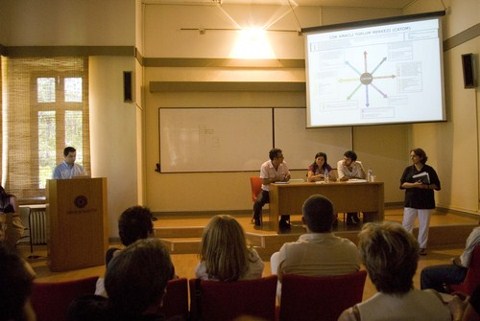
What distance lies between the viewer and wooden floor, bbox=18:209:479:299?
187 inches

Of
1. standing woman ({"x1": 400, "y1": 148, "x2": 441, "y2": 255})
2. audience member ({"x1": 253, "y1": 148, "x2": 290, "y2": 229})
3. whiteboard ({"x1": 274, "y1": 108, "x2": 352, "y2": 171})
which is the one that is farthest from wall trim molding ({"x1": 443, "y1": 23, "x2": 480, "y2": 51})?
audience member ({"x1": 253, "y1": 148, "x2": 290, "y2": 229})

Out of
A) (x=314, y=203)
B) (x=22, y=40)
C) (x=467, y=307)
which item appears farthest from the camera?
(x=22, y=40)

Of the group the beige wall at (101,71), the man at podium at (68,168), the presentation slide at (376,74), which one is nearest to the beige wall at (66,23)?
the beige wall at (101,71)

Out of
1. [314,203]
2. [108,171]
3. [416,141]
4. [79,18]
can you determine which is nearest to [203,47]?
[79,18]

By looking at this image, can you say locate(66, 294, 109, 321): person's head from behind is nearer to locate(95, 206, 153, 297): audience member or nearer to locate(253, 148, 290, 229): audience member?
locate(95, 206, 153, 297): audience member

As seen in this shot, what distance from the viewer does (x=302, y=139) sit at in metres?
7.52

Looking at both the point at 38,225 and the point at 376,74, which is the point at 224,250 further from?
the point at 376,74

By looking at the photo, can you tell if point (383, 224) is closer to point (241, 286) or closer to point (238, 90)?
point (241, 286)

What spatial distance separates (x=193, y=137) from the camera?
7.24 meters

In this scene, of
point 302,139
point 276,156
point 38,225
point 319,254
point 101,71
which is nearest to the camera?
point 319,254

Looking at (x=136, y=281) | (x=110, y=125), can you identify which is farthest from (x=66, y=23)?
(x=136, y=281)

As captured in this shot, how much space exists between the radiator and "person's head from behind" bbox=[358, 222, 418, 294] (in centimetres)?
594

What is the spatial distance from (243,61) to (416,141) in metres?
3.75

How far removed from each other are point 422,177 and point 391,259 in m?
4.11
